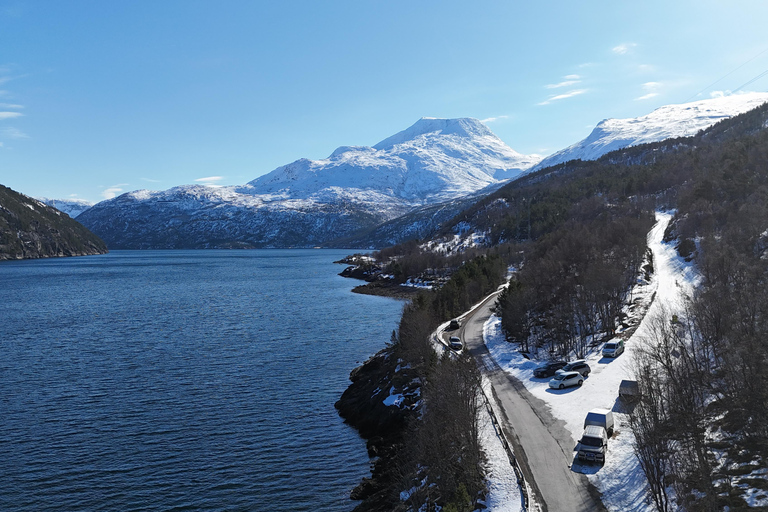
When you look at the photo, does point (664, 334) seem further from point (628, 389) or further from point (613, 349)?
point (613, 349)

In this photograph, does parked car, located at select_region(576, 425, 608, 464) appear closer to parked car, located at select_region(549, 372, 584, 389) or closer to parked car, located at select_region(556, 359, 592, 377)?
parked car, located at select_region(549, 372, 584, 389)

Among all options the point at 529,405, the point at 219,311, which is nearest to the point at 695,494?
the point at 529,405

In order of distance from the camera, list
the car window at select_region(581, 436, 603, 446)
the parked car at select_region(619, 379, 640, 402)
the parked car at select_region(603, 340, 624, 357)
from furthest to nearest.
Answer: the parked car at select_region(603, 340, 624, 357), the parked car at select_region(619, 379, 640, 402), the car window at select_region(581, 436, 603, 446)

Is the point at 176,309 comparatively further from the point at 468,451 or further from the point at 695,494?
the point at 695,494

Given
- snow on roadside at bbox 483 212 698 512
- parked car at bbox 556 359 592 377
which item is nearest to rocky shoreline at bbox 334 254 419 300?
snow on roadside at bbox 483 212 698 512

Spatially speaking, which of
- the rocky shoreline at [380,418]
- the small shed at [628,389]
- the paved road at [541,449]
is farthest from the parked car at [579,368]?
the rocky shoreline at [380,418]

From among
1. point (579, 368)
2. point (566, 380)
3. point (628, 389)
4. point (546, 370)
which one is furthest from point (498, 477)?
point (579, 368)
